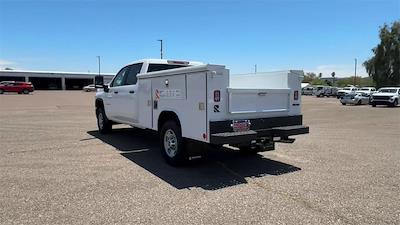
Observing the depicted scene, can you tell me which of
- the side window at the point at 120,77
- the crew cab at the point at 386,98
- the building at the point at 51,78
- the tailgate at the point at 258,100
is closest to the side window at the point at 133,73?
the side window at the point at 120,77

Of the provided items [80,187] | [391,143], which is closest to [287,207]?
[80,187]

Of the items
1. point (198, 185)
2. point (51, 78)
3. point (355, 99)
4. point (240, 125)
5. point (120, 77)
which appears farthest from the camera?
point (51, 78)

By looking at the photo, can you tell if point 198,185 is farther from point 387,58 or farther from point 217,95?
point 387,58

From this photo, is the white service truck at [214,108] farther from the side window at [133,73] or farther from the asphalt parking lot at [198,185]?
the asphalt parking lot at [198,185]

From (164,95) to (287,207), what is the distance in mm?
3512

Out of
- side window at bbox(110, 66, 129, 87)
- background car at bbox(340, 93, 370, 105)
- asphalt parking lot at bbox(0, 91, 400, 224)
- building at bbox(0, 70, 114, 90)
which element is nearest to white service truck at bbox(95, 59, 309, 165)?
asphalt parking lot at bbox(0, 91, 400, 224)

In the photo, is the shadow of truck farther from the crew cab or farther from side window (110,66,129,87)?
the crew cab

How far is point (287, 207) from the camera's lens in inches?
208

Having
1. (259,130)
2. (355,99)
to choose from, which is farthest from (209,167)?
(355,99)

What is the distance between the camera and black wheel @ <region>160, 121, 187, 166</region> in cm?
739

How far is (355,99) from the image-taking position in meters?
37.5

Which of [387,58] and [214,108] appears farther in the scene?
[387,58]

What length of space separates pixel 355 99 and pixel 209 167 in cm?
3313

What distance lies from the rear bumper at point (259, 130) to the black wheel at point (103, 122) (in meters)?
5.96
